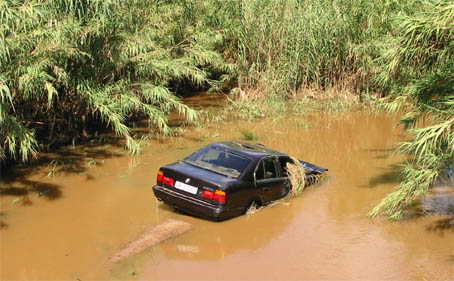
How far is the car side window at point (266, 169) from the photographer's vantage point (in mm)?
10793

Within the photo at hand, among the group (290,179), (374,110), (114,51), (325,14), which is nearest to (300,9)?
(325,14)

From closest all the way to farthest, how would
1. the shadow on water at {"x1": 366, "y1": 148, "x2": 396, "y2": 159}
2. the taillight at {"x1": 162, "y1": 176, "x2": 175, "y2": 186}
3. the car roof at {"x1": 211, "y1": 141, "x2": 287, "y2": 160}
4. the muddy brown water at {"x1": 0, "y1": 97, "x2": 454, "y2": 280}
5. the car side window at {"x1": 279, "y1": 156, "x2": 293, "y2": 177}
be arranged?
the muddy brown water at {"x1": 0, "y1": 97, "x2": 454, "y2": 280}, the taillight at {"x1": 162, "y1": 176, "x2": 175, "y2": 186}, the car roof at {"x1": 211, "y1": 141, "x2": 287, "y2": 160}, the car side window at {"x1": 279, "y1": 156, "x2": 293, "y2": 177}, the shadow on water at {"x1": 366, "y1": 148, "x2": 396, "y2": 159}

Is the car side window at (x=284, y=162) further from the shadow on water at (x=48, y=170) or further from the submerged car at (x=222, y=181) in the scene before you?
the shadow on water at (x=48, y=170)

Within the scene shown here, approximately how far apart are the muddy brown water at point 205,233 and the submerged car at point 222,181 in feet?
1.21

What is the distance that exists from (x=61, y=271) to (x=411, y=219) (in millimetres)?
6681

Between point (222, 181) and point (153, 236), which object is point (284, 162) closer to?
point (222, 181)

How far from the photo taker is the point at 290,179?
11.8m

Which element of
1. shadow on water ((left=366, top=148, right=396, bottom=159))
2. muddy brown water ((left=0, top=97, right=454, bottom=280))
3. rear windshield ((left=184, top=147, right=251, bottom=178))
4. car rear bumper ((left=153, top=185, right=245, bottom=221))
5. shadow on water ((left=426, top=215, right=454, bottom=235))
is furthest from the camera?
shadow on water ((left=366, top=148, right=396, bottom=159))

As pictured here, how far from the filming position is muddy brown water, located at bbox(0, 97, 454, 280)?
8.79 m

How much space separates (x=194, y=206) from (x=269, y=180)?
1.84m

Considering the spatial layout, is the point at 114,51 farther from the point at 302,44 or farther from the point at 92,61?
the point at 302,44

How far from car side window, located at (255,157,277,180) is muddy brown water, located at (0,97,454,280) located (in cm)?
68

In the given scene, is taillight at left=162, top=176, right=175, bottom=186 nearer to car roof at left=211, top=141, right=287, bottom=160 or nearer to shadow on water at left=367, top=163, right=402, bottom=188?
car roof at left=211, top=141, right=287, bottom=160

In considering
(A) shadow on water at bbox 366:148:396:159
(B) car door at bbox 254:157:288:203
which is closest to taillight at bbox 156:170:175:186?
(B) car door at bbox 254:157:288:203
